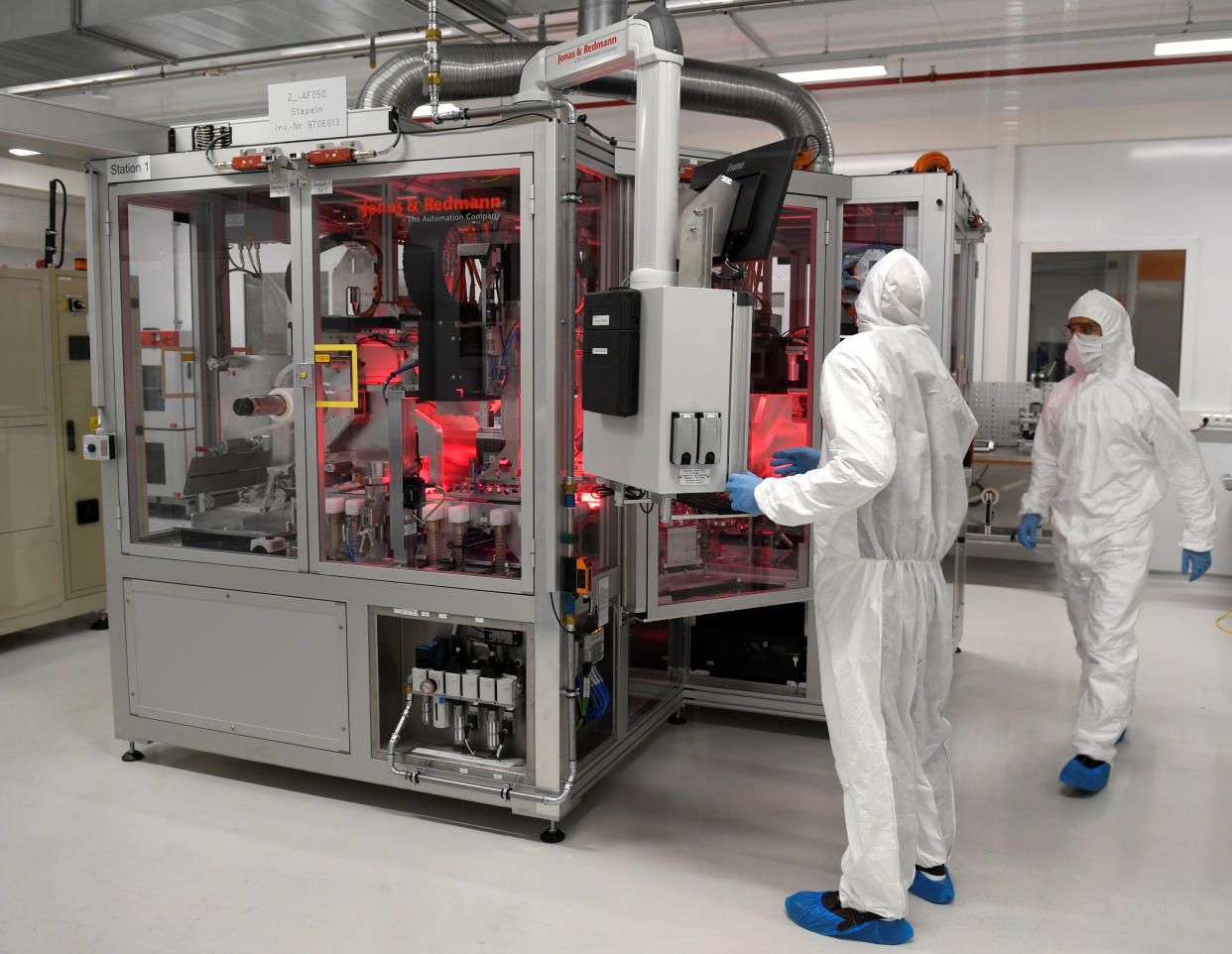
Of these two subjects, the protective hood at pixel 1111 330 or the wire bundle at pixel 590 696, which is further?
the protective hood at pixel 1111 330

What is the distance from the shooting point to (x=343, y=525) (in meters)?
3.05

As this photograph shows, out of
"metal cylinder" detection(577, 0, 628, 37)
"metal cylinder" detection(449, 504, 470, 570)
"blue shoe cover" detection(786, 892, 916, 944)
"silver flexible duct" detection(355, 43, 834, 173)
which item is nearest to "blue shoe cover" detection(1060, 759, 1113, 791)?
"blue shoe cover" detection(786, 892, 916, 944)

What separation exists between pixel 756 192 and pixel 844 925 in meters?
1.78

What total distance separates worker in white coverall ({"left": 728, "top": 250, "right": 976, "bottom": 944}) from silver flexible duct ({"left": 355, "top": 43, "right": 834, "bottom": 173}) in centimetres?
149

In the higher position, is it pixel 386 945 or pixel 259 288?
pixel 259 288

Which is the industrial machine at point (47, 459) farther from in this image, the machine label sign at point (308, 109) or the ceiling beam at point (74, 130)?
the machine label sign at point (308, 109)

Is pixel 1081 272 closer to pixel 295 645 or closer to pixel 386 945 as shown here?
pixel 295 645

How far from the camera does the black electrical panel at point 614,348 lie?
2270mm

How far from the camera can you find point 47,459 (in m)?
4.71

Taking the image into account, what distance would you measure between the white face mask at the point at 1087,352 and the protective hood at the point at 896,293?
51.5 inches

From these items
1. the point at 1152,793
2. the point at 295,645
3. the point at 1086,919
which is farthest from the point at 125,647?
the point at 1152,793

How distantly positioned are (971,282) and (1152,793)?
2.58m

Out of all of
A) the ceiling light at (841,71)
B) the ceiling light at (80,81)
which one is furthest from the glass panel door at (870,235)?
the ceiling light at (80,81)

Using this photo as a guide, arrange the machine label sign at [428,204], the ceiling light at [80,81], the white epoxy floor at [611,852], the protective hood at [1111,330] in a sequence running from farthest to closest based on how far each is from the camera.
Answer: the ceiling light at [80,81], the protective hood at [1111,330], the machine label sign at [428,204], the white epoxy floor at [611,852]
